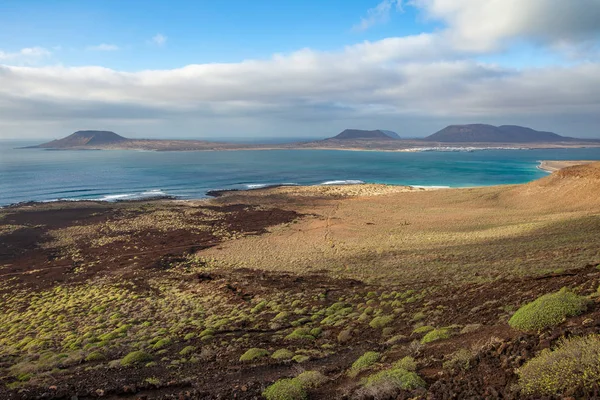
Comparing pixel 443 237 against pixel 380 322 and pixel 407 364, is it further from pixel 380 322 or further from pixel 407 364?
pixel 407 364

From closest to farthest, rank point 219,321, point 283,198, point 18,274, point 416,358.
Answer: point 416,358 < point 219,321 < point 18,274 < point 283,198

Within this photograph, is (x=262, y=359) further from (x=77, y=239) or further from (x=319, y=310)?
(x=77, y=239)

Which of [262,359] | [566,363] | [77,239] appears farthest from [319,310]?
[77,239]

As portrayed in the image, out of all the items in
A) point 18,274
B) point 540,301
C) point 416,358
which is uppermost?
point 540,301

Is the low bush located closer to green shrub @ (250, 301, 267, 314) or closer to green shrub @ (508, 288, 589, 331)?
green shrub @ (250, 301, 267, 314)

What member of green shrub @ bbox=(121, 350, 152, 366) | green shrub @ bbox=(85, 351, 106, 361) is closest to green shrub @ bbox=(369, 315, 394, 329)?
green shrub @ bbox=(121, 350, 152, 366)

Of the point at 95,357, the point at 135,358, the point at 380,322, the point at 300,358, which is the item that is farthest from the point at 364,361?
the point at 95,357

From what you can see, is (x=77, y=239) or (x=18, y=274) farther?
(x=77, y=239)
